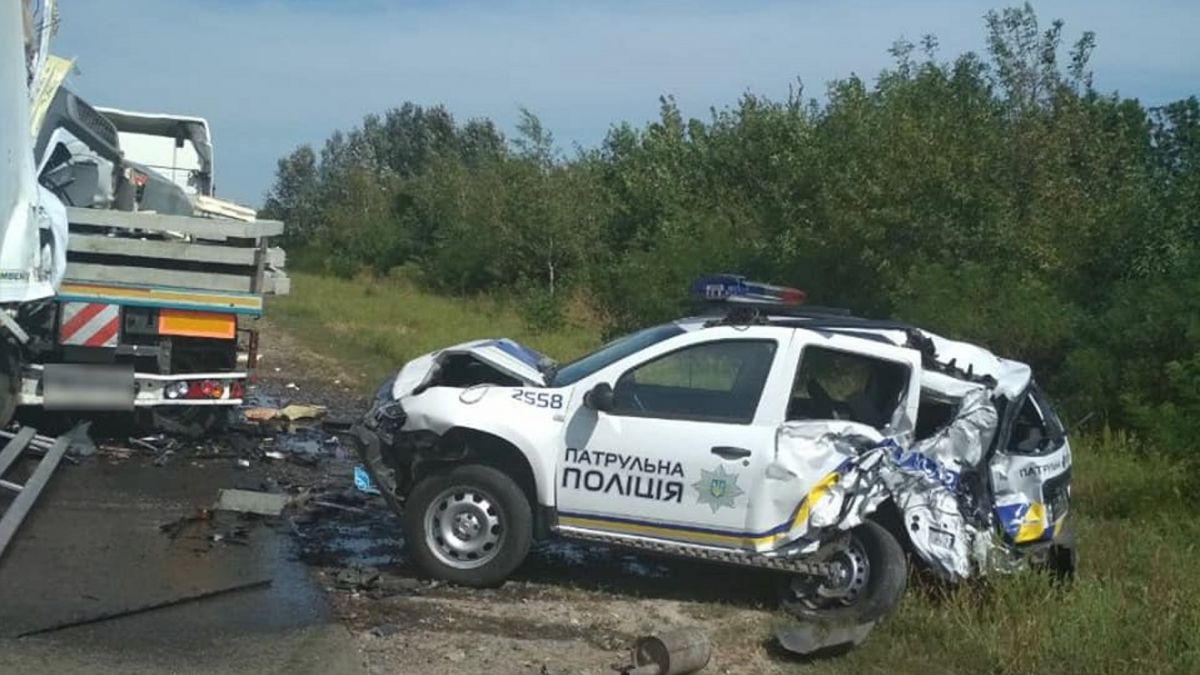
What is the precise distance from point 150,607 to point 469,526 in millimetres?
1835

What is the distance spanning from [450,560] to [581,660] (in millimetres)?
1494

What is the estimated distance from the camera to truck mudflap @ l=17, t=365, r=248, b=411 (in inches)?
464

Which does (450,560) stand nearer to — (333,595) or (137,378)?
(333,595)

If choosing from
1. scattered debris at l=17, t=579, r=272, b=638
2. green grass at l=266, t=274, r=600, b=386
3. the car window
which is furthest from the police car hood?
green grass at l=266, t=274, r=600, b=386

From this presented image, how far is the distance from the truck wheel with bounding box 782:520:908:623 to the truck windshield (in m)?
1.65

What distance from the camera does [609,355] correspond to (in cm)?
885

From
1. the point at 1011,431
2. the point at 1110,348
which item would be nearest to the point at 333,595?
the point at 1011,431

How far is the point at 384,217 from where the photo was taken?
53.8m

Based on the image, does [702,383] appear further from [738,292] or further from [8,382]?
[8,382]

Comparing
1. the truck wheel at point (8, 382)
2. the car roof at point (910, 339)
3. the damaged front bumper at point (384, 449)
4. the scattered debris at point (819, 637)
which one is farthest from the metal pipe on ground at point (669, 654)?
the truck wheel at point (8, 382)

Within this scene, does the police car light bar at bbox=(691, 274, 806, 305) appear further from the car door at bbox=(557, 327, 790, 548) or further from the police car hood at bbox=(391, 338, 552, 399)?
the police car hood at bbox=(391, 338, 552, 399)

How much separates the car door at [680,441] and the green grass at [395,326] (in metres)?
11.2

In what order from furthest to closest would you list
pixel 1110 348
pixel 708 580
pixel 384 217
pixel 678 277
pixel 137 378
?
pixel 384 217, pixel 678 277, pixel 1110 348, pixel 137 378, pixel 708 580

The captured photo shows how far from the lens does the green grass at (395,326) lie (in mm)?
22562
